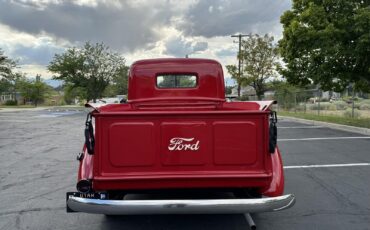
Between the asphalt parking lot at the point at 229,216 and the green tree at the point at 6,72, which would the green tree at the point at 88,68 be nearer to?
the green tree at the point at 6,72

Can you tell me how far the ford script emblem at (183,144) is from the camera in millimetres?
3906

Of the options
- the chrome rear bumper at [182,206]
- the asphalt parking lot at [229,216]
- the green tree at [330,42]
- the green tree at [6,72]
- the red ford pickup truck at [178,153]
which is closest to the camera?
the chrome rear bumper at [182,206]

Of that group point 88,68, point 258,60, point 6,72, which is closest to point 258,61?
point 258,60

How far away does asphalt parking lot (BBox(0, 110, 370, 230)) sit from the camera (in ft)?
15.9

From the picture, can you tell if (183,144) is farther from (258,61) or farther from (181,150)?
(258,61)

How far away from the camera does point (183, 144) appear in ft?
12.9

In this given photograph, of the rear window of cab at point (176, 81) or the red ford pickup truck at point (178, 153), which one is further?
the rear window of cab at point (176, 81)

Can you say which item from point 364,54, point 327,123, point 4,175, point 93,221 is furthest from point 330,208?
point 327,123

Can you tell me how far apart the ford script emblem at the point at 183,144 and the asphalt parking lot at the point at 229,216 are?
4.17 ft

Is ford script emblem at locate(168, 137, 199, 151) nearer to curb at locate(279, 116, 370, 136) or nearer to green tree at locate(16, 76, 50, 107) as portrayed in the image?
curb at locate(279, 116, 370, 136)

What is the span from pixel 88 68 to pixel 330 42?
38922 mm

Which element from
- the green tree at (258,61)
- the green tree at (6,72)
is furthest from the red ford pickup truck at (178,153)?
the green tree at (6,72)

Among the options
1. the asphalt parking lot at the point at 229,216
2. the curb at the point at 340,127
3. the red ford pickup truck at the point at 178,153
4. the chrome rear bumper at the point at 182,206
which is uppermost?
the red ford pickup truck at the point at 178,153

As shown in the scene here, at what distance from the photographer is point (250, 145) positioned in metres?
3.95
